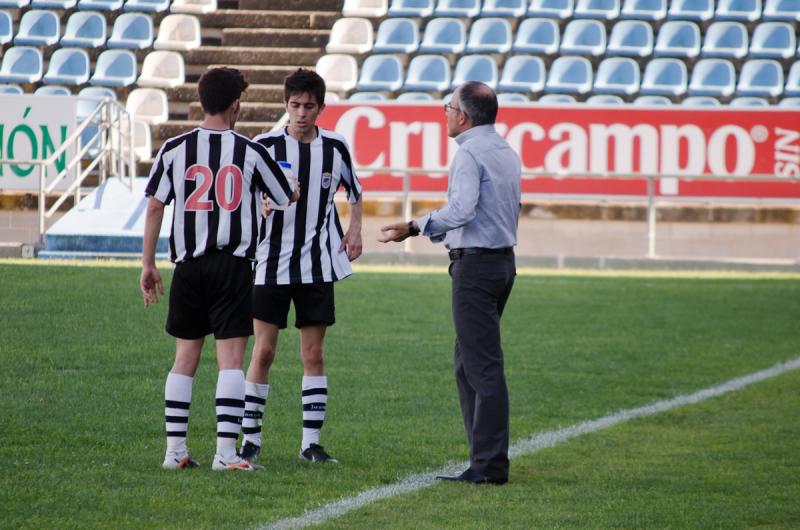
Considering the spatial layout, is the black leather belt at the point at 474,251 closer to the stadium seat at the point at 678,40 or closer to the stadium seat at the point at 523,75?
the stadium seat at the point at 523,75

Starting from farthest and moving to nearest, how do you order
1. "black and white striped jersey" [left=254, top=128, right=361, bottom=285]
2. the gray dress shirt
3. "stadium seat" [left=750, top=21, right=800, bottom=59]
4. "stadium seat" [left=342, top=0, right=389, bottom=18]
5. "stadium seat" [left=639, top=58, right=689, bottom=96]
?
"stadium seat" [left=342, top=0, right=389, bottom=18] < "stadium seat" [left=750, top=21, right=800, bottom=59] < "stadium seat" [left=639, top=58, right=689, bottom=96] < "black and white striped jersey" [left=254, top=128, right=361, bottom=285] < the gray dress shirt

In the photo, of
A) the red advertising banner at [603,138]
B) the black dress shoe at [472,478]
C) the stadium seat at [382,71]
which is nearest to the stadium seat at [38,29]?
the stadium seat at [382,71]

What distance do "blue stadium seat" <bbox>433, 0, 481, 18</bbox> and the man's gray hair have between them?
1735 centimetres

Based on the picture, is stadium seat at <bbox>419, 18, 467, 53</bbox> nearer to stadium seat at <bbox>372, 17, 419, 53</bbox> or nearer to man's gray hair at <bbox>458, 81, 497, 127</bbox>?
stadium seat at <bbox>372, 17, 419, 53</bbox>

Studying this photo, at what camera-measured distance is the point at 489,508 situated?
5.09 m

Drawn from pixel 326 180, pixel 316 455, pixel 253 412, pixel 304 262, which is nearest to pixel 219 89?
pixel 326 180

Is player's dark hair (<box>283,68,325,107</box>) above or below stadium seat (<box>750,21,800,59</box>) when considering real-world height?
below

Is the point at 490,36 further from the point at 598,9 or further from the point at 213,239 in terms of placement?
the point at 213,239

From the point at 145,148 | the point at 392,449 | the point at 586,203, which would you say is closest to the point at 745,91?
the point at 586,203

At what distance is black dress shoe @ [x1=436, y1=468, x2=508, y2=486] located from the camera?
18.3 feet

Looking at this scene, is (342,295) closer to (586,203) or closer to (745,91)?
(586,203)

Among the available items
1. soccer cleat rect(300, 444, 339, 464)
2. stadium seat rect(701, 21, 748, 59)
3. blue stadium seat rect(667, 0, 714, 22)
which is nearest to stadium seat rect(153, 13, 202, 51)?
blue stadium seat rect(667, 0, 714, 22)

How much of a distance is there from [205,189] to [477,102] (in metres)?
1.18

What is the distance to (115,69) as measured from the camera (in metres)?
A: 21.6
